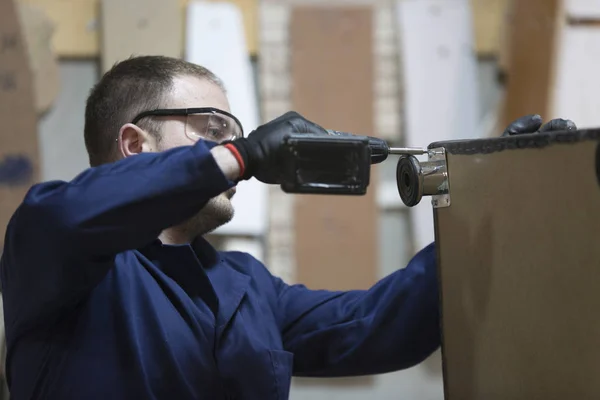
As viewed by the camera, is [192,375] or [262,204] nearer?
[192,375]

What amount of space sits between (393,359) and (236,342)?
0.33 meters

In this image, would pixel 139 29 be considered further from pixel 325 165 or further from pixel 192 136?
pixel 325 165

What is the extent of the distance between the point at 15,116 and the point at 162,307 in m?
1.17

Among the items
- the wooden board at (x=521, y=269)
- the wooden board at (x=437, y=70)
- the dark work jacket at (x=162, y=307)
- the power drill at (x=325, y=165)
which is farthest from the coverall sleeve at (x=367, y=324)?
the wooden board at (x=437, y=70)

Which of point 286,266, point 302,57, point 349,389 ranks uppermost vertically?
point 302,57

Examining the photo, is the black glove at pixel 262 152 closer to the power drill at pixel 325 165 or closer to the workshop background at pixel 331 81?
the power drill at pixel 325 165

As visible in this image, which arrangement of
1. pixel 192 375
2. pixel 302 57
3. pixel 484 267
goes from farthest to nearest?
pixel 302 57
pixel 192 375
pixel 484 267

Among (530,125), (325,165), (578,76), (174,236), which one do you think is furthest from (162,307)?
(578,76)

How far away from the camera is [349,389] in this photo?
1943 mm

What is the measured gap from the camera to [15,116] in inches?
74.3

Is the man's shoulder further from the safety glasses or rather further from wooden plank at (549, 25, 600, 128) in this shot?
wooden plank at (549, 25, 600, 128)

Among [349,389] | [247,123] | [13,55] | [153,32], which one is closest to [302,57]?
[247,123]

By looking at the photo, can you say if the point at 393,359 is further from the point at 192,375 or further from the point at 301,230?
the point at 301,230

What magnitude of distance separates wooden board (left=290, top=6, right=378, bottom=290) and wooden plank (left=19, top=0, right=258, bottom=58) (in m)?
0.20
